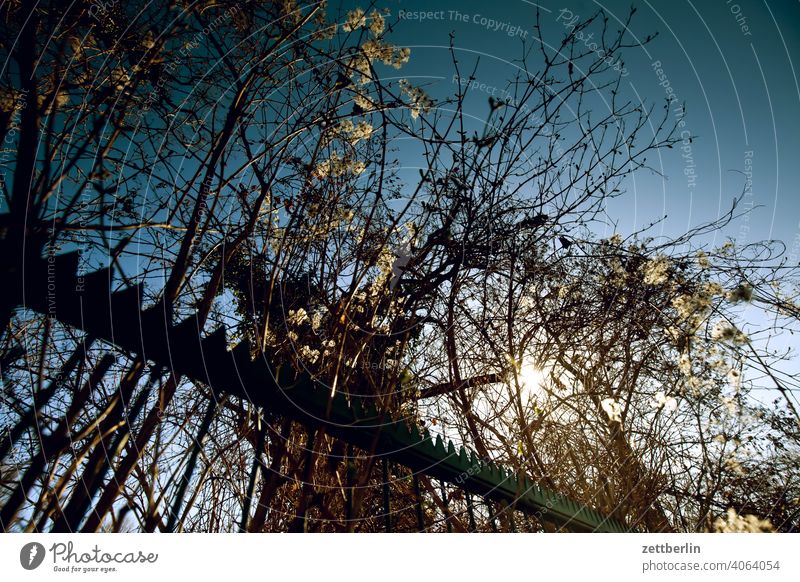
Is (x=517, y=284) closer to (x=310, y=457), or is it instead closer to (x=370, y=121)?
(x=370, y=121)

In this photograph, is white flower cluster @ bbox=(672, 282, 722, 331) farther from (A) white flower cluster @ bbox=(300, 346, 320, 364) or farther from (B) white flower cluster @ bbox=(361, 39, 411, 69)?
(A) white flower cluster @ bbox=(300, 346, 320, 364)

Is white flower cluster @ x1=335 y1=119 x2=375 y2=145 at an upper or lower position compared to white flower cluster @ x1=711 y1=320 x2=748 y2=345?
upper

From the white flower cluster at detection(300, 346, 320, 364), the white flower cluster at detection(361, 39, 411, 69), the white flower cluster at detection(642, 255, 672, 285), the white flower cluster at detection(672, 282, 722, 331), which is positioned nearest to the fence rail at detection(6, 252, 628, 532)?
the white flower cluster at detection(300, 346, 320, 364)

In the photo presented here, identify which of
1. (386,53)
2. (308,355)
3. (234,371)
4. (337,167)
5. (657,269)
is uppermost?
(386,53)

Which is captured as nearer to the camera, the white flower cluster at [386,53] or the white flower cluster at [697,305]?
the white flower cluster at [386,53]

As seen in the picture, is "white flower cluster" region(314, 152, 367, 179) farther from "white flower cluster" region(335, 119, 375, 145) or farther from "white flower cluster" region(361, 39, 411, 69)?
"white flower cluster" region(361, 39, 411, 69)

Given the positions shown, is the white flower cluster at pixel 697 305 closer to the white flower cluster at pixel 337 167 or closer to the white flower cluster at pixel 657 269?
the white flower cluster at pixel 657 269

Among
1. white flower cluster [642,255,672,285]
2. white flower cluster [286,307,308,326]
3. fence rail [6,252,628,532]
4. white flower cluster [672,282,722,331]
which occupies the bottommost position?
fence rail [6,252,628,532]

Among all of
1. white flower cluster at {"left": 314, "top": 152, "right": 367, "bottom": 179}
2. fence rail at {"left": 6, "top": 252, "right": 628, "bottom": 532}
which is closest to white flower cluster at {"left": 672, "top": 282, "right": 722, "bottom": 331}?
fence rail at {"left": 6, "top": 252, "right": 628, "bottom": 532}

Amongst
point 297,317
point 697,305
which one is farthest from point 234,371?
point 697,305

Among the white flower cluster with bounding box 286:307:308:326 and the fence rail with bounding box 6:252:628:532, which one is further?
the white flower cluster with bounding box 286:307:308:326

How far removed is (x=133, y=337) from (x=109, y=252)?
7.04 ft

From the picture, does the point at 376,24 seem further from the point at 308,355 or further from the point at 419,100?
the point at 308,355

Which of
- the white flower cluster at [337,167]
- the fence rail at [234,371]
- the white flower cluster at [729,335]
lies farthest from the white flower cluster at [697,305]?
the white flower cluster at [337,167]
